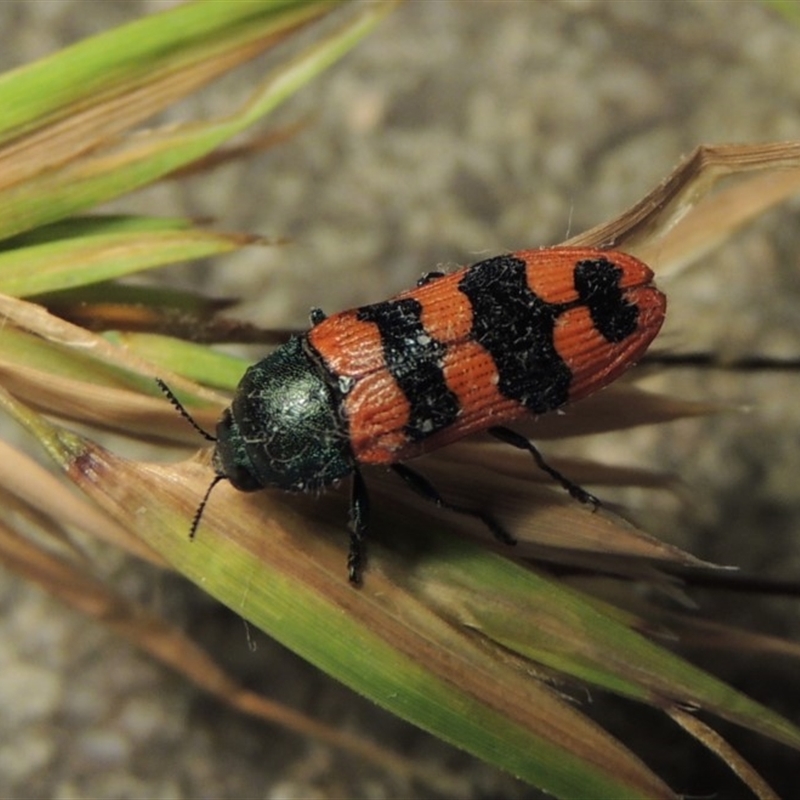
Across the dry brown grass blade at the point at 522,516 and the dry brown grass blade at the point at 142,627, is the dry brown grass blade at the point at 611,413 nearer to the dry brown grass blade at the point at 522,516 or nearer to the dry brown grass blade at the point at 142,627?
the dry brown grass blade at the point at 522,516

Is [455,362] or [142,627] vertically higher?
[455,362]

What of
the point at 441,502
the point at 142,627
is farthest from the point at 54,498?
the point at 142,627

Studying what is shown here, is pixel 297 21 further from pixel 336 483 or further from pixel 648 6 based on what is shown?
pixel 648 6

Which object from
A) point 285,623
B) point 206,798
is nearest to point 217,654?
point 206,798

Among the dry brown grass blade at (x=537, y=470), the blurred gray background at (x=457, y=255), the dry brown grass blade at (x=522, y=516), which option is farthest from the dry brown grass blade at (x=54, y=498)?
the blurred gray background at (x=457, y=255)

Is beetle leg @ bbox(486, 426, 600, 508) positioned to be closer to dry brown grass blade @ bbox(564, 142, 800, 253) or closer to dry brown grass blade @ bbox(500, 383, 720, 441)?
dry brown grass blade @ bbox(500, 383, 720, 441)

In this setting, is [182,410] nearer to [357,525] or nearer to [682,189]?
[357,525]
